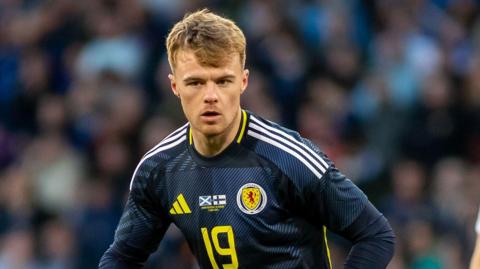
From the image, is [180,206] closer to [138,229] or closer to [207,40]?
[138,229]

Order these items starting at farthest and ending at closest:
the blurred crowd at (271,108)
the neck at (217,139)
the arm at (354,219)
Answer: the blurred crowd at (271,108) < the neck at (217,139) < the arm at (354,219)

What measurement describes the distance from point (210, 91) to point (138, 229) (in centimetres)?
71

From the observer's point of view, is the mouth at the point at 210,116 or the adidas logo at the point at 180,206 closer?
the mouth at the point at 210,116

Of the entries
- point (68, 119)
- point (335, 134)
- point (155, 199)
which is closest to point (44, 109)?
point (68, 119)

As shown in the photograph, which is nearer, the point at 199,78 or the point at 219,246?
the point at 199,78

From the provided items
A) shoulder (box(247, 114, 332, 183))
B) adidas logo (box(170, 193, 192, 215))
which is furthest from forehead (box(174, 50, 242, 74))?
adidas logo (box(170, 193, 192, 215))

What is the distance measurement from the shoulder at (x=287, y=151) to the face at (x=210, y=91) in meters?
0.13

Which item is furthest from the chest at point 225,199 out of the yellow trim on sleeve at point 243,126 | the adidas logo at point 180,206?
the yellow trim on sleeve at point 243,126

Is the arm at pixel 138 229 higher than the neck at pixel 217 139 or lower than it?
lower

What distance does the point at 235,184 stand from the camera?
502 cm

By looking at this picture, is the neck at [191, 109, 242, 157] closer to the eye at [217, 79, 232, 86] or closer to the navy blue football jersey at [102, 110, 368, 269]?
the navy blue football jersey at [102, 110, 368, 269]

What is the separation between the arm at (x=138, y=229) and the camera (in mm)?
5164

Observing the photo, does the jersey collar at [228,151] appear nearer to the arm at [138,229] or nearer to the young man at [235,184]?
the young man at [235,184]

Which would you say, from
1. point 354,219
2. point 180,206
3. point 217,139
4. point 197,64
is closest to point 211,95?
point 197,64
